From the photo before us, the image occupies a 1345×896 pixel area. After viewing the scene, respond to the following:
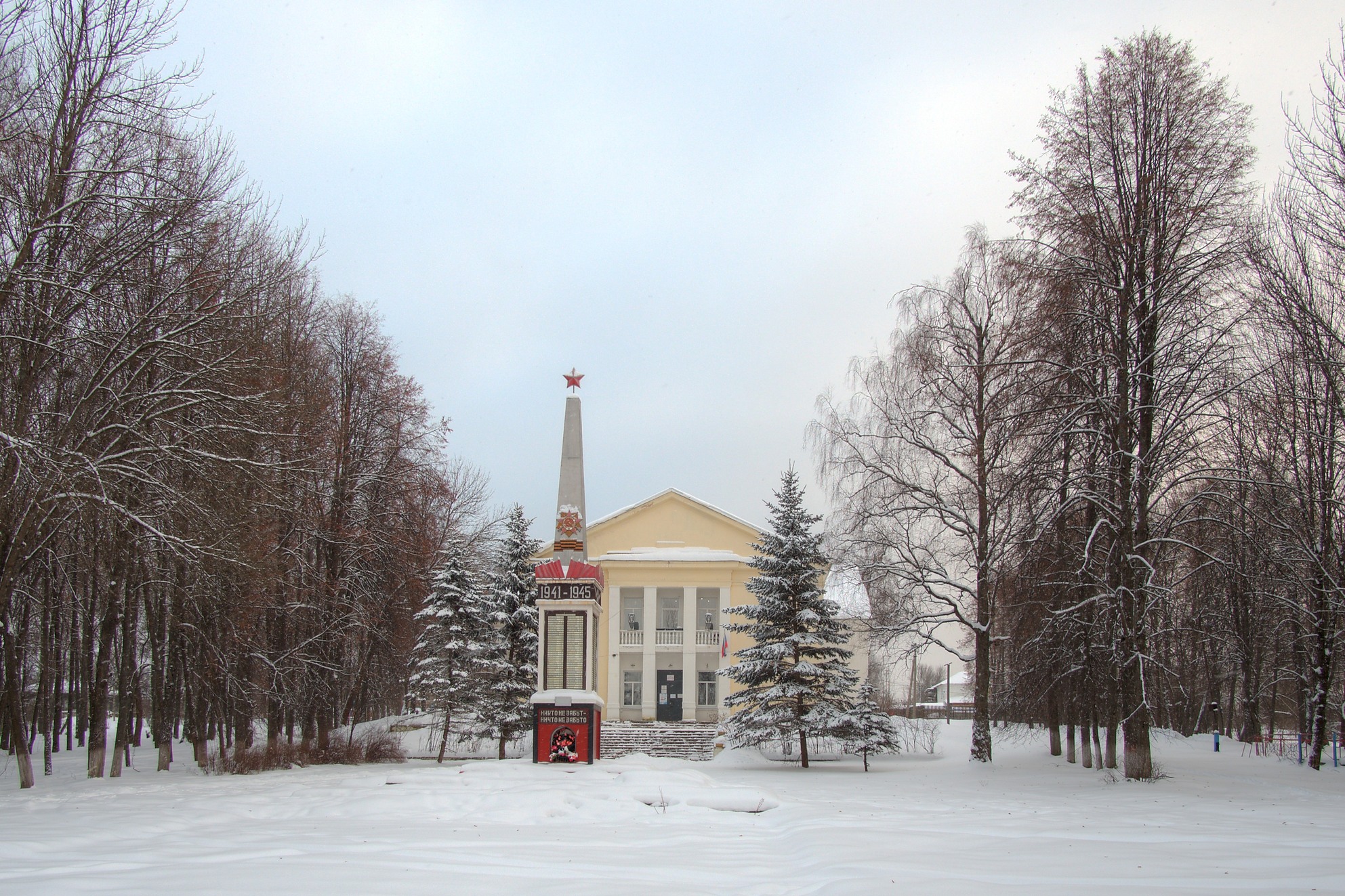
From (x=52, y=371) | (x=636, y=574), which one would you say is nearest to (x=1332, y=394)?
(x=52, y=371)

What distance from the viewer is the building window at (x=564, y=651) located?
798 inches

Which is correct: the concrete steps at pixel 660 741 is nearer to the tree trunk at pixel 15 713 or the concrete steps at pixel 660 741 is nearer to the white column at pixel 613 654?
the white column at pixel 613 654

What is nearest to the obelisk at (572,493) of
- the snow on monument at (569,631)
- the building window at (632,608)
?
the snow on monument at (569,631)

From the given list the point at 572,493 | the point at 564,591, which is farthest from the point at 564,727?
the point at 572,493

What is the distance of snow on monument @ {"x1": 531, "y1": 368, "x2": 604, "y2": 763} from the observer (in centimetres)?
1959

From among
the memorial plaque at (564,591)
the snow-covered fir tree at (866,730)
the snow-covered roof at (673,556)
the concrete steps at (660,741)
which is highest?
the snow-covered roof at (673,556)

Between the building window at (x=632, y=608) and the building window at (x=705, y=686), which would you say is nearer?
the building window at (x=705, y=686)

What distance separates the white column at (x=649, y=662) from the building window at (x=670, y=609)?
2134 mm

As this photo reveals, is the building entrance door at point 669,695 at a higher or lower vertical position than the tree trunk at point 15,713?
lower

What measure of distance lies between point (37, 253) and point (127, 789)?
7851mm

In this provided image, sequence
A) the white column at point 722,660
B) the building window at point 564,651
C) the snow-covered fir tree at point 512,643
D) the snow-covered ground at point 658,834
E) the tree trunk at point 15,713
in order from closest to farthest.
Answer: the snow-covered ground at point 658,834 < the tree trunk at point 15,713 < the building window at point 564,651 < the snow-covered fir tree at point 512,643 < the white column at point 722,660

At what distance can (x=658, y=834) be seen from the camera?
10.3 m

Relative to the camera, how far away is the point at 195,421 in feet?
50.4

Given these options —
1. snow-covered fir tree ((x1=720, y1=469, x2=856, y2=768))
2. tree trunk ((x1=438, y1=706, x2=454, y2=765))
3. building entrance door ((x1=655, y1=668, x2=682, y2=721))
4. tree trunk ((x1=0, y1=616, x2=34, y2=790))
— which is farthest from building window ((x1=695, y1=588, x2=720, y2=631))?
tree trunk ((x1=0, y1=616, x2=34, y2=790))
